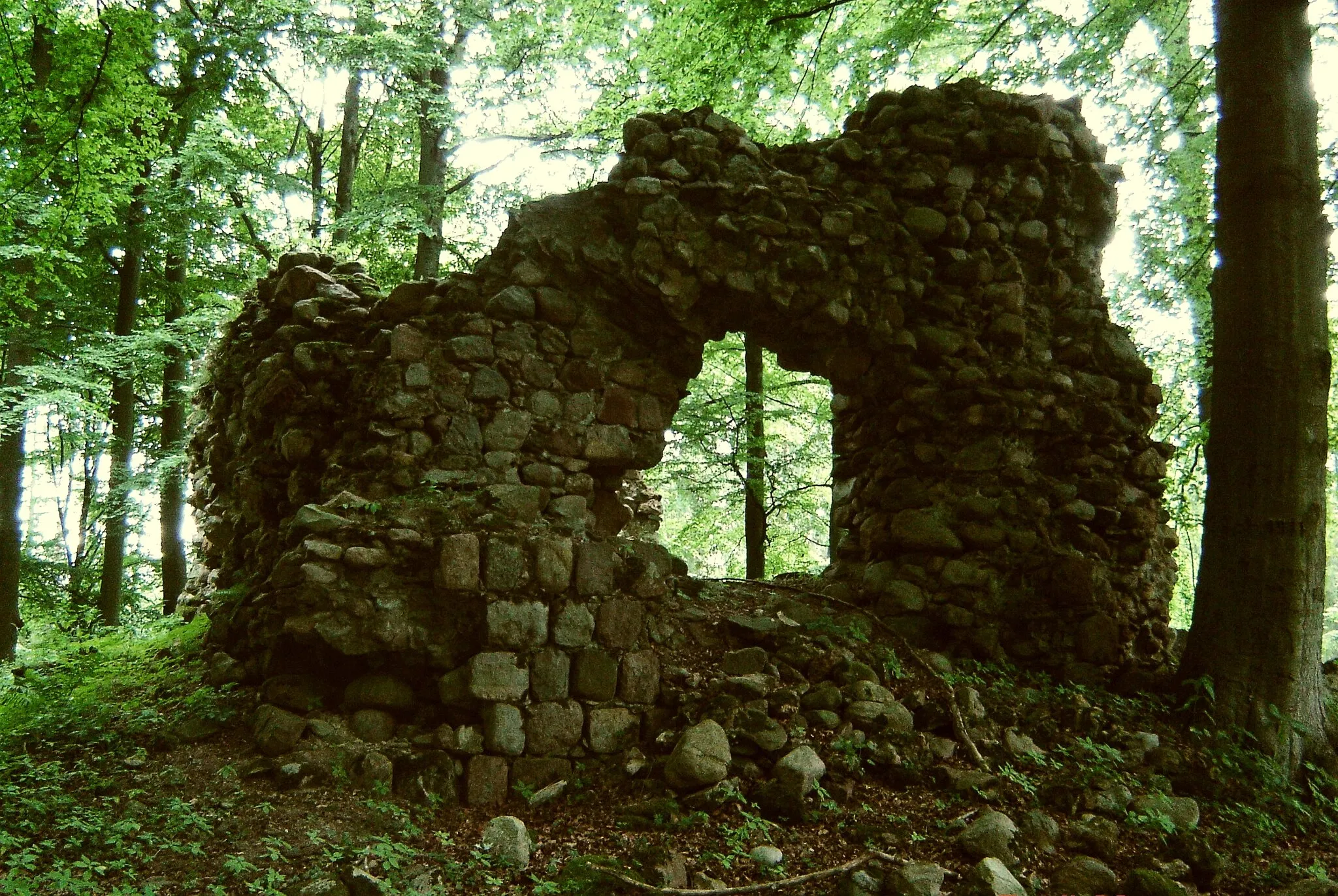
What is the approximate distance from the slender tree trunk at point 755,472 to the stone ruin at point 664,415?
1534 millimetres

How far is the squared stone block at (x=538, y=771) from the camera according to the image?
13.0 feet

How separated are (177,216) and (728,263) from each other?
296 inches

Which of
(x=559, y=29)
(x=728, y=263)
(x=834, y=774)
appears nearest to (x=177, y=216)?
(x=559, y=29)

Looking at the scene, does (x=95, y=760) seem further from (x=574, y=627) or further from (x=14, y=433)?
(x=14, y=433)

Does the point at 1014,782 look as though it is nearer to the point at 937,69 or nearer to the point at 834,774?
the point at 834,774

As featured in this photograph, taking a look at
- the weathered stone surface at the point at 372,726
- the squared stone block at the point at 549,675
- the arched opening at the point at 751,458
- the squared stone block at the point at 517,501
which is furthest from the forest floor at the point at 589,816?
the arched opening at the point at 751,458

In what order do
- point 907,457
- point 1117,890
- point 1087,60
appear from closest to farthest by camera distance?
point 1117,890
point 907,457
point 1087,60

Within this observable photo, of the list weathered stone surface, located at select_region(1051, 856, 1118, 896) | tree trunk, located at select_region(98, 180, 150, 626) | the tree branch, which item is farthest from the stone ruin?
tree trunk, located at select_region(98, 180, 150, 626)

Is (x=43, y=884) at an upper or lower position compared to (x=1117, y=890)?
upper

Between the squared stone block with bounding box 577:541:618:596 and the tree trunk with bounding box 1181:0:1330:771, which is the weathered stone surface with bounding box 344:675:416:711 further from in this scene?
the tree trunk with bounding box 1181:0:1330:771

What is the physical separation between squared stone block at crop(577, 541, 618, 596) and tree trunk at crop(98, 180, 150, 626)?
674 cm

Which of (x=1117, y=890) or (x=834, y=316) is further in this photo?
(x=834, y=316)

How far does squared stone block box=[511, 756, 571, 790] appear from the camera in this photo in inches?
156

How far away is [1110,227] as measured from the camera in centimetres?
620
